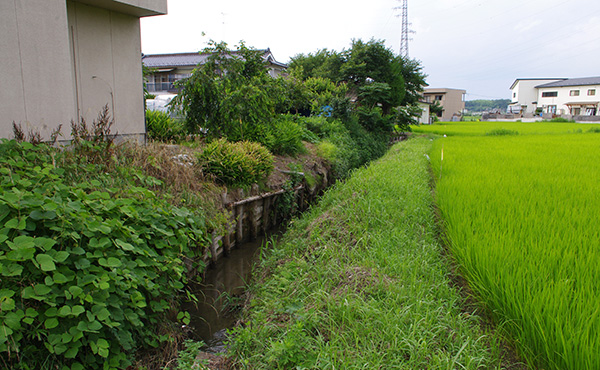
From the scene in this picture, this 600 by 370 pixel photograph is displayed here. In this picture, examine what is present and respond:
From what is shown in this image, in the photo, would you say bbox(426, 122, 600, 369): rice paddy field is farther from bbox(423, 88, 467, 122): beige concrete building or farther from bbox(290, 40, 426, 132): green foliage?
bbox(423, 88, 467, 122): beige concrete building

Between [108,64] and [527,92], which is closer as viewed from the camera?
[108,64]

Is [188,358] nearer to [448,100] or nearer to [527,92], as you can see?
[448,100]

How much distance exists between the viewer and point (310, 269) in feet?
12.5

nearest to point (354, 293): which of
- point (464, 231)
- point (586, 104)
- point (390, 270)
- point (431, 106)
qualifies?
point (390, 270)

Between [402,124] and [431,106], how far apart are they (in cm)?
3030

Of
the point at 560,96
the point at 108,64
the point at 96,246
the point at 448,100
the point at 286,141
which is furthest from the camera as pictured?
the point at 448,100

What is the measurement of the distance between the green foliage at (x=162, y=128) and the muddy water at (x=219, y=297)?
3.64 meters

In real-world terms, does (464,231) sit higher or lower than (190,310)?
higher

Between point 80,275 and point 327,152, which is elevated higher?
point 327,152

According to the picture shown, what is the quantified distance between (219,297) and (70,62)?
440 cm

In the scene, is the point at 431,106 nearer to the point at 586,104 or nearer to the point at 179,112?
the point at 586,104

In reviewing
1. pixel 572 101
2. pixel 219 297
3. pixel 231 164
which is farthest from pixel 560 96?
pixel 219 297

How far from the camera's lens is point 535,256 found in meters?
3.03

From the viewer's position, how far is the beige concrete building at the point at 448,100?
204 feet
